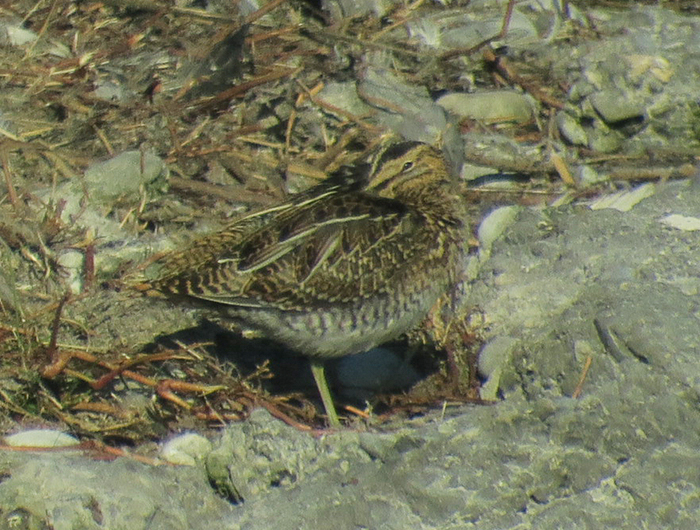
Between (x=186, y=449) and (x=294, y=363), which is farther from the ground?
(x=186, y=449)

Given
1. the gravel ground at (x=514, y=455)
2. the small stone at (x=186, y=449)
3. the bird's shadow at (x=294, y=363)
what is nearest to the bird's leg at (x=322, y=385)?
the bird's shadow at (x=294, y=363)

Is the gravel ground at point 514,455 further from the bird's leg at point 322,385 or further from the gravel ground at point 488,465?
the bird's leg at point 322,385

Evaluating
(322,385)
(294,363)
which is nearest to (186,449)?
(322,385)

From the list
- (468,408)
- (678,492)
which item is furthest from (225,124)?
(678,492)

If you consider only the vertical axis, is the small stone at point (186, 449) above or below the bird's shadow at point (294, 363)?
above

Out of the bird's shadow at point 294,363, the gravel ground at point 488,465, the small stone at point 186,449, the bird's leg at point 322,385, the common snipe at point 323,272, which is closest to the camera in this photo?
the gravel ground at point 488,465

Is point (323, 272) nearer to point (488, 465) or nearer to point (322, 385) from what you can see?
point (322, 385)

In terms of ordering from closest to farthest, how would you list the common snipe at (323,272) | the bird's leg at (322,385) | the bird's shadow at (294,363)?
the common snipe at (323,272)
the bird's leg at (322,385)
the bird's shadow at (294,363)

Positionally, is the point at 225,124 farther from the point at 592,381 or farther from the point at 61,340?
the point at 592,381

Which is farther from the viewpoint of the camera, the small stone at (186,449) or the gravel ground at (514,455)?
the small stone at (186,449)
